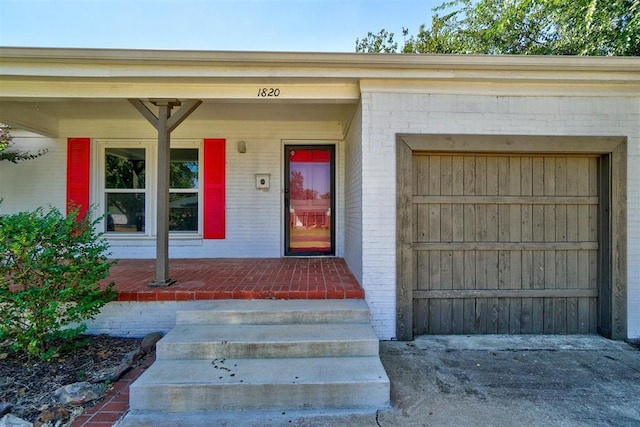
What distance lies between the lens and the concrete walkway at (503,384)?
2.04 meters

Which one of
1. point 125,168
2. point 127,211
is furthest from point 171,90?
point 127,211

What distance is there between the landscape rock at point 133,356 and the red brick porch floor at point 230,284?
7 centimetres

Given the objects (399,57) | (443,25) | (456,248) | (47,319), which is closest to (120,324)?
(47,319)

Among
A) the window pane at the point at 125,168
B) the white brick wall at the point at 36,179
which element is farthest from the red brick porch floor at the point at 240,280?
the white brick wall at the point at 36,179

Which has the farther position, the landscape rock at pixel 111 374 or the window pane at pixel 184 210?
the window pane at pixel 184 210

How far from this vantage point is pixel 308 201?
5.42 meters

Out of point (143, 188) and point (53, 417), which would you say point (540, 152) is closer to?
point (53, 417)

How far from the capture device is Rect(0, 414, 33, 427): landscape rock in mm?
1941


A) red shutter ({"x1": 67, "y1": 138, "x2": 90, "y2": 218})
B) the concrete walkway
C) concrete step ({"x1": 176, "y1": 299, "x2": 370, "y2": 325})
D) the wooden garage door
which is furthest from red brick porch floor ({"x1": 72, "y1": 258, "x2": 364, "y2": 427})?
red shutter ({"x1": 67, "y1": 138, "x2": 90, "y2": 218})

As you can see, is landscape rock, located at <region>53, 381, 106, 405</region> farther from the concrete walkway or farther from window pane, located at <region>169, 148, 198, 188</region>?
window pane, located at <region>169, 148, 198, 188</region>

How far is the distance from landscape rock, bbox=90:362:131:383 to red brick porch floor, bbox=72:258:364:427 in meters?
0.05

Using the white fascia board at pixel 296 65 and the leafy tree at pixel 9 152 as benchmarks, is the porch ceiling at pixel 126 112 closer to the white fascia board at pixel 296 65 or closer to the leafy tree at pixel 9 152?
the leafy tree at pixel 9 152

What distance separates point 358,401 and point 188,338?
4.74 feet

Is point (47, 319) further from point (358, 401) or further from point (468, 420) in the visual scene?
point (468, 420)
